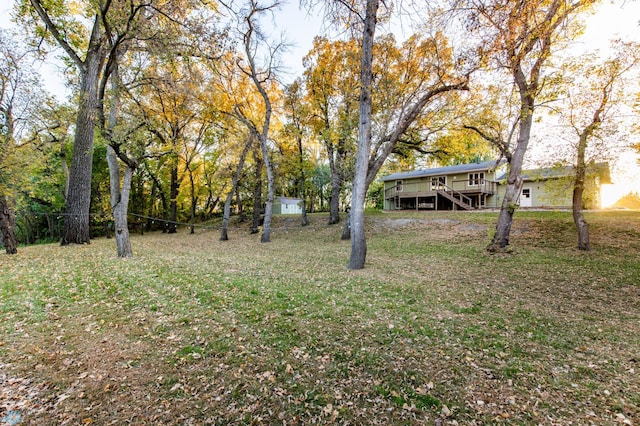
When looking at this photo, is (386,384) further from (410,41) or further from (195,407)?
(410,41)

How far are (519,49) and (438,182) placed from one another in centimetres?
1781

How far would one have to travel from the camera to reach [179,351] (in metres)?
3.34

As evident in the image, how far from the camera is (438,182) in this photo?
928 inches

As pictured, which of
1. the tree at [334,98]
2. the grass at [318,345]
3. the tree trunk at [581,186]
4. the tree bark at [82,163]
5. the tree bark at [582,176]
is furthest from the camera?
the tree at [334,98]

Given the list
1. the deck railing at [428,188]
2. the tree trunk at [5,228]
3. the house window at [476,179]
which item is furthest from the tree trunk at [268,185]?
the house window at [476,179]

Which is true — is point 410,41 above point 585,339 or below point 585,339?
above

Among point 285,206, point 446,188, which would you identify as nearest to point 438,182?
point 446,188

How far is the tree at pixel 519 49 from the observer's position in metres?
5.05

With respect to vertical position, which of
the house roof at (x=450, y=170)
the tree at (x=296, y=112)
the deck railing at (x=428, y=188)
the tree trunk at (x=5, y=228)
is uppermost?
the tree at (x=296, y=112)

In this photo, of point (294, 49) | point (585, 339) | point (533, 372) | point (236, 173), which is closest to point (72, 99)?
point (236, 173)

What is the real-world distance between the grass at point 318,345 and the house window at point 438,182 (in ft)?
54.9

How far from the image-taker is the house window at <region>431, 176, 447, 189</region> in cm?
2369

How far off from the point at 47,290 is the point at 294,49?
1312cm

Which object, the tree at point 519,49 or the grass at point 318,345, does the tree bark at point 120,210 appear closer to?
the grass at point 318,345
